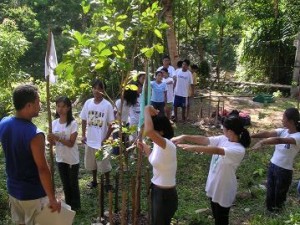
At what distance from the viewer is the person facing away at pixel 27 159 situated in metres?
2.90

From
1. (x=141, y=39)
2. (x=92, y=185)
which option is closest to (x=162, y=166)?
(x=141, y=39)

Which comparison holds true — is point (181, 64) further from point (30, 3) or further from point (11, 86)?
point (30, 3)

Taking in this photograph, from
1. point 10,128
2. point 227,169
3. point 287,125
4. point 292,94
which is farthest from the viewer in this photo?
point 292,94

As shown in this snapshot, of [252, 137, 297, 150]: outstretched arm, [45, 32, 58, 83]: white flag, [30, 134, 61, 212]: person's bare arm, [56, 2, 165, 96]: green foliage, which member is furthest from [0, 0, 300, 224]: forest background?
[252, 137, 297, 150]: outstretched arm

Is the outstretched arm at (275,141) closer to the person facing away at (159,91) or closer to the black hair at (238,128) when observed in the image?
the black hair at (238,128)

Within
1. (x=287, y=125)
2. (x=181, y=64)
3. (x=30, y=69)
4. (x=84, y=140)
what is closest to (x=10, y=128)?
(x=84, y=140)

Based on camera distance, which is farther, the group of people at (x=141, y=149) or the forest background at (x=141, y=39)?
the forest background at (x=141, y=39)

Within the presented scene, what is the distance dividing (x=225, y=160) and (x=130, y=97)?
9.09ft

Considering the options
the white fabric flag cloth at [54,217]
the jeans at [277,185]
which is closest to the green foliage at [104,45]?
the white fabric flag cloth at [54,217]

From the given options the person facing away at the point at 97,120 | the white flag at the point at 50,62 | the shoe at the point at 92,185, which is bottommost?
the shoe at the point at 92,185

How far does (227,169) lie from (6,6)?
65.3ft

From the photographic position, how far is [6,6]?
2066 cm

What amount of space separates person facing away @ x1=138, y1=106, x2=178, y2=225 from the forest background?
0.53m

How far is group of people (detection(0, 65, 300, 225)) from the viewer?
2945 millimetres
